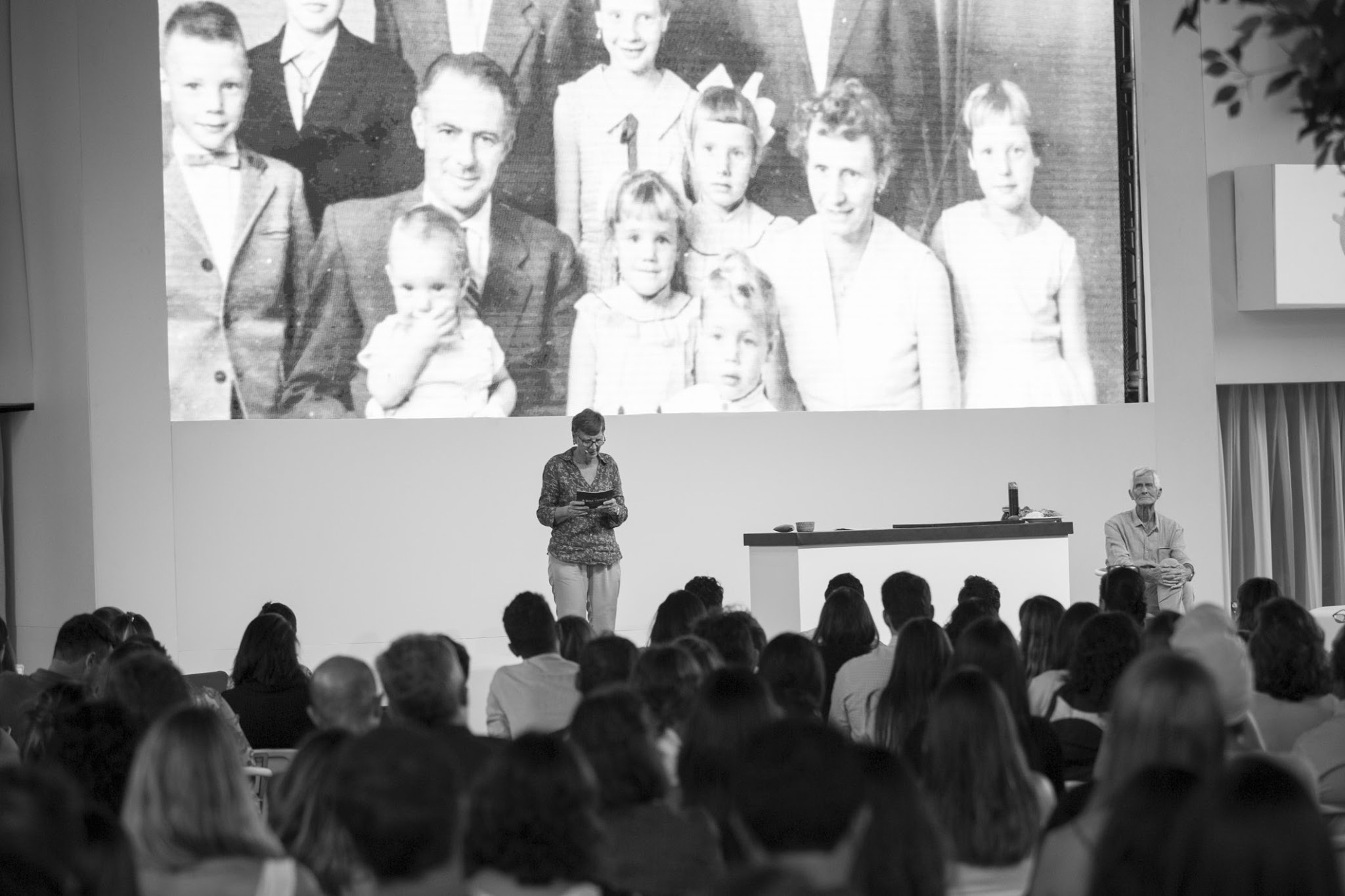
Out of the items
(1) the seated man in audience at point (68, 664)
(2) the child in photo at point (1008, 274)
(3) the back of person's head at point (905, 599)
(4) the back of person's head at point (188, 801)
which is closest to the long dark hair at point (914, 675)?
(3) the back of person's head at point (905, 599)

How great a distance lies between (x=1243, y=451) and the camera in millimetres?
11312

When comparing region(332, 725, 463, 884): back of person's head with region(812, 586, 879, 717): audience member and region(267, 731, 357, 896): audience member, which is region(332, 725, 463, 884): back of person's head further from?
region(812, 586, 879, 717): audience member

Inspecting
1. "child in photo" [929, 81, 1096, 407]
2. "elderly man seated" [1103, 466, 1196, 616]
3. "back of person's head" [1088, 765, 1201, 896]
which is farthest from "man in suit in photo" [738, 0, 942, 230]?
"back of person's head" [1088, 765, 1201, 896]

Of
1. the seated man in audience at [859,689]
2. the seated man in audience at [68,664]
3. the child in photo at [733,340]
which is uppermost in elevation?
the child in photo at [733,340]

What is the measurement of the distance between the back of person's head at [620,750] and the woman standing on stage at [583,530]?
4.46 metres

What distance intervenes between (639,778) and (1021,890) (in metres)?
0.70

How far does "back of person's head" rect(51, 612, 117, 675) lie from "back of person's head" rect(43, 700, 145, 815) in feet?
6.26

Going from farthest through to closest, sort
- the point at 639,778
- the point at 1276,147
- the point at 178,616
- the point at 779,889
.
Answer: the point at 1276,147 → the point at 178,616 → the point at 639,778 → the point at 779,889

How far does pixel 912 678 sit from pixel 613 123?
6.18 m

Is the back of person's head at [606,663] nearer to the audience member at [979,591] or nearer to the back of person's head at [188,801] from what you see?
the back of person's head at [188,801]

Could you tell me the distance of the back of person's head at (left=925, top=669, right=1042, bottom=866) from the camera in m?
2.66

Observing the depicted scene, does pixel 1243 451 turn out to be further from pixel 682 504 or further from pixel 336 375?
pixel 336 375

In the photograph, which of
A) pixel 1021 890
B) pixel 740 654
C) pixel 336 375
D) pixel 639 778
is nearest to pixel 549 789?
pixel 639 778

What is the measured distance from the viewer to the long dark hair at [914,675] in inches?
151
